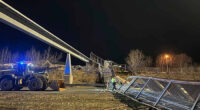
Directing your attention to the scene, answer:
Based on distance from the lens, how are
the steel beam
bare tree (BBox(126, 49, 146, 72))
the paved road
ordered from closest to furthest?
the paved road → the steel beam → bare tree (BBox(126, 49, 146, 72))

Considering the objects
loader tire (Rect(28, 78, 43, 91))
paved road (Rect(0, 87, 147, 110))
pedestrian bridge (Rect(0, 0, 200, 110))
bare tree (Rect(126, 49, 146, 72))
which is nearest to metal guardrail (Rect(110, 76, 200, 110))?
pedestrian bridge (Rect(0, 0, 200, 110))

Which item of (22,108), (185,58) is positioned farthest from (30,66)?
(185,58)

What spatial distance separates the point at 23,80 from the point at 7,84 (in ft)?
4.78

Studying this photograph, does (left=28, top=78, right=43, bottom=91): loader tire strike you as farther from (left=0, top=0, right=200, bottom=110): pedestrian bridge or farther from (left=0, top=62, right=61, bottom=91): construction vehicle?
(left=0, top=0, right=200, bottom=110): pedestrian bridge

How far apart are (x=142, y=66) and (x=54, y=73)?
23.2 metres

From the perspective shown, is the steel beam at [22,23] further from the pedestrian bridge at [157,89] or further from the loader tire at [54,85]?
the loader tire at [54,85]

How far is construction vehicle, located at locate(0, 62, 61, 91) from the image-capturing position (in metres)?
15.1

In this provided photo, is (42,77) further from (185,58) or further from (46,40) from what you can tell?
(185,58)

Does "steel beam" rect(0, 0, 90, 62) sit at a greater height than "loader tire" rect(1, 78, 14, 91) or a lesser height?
greater

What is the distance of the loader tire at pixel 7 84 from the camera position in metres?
15.1

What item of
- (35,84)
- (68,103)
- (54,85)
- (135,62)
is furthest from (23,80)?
(135,62)

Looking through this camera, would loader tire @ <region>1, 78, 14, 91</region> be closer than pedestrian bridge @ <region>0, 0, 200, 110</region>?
No

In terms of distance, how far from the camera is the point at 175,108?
20.0 feet

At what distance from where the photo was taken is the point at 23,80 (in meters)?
15.7
